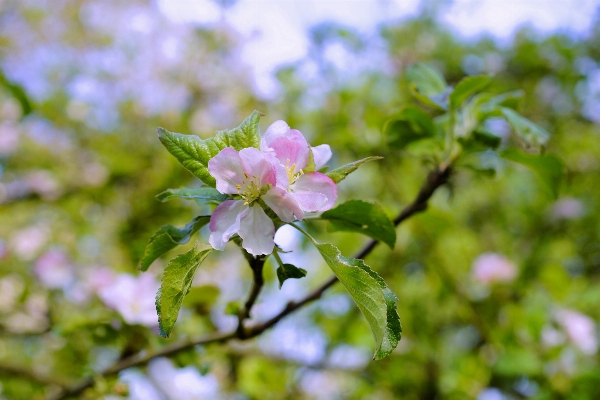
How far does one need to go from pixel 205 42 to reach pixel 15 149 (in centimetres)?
200

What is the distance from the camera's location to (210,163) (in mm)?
604

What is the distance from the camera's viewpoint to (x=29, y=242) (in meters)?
2.91

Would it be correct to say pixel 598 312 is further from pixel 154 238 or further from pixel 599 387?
pixel 154 238

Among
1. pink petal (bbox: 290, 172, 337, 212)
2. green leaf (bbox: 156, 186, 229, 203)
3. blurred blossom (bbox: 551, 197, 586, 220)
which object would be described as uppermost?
pink petal (bbox: 290, 172, 337, 212)

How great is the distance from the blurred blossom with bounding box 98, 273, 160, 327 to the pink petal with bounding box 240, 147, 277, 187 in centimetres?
76

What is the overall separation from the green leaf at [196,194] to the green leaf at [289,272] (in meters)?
0.12

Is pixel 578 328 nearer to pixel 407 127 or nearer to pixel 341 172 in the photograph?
pixel 407 127

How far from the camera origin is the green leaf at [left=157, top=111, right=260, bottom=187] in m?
0.63

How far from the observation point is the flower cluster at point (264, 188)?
0.60 m

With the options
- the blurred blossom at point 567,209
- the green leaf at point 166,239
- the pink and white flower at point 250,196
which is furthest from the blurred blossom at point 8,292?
the blurred blossom at point 567,209

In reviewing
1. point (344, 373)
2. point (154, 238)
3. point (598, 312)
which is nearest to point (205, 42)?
point (344, 373)

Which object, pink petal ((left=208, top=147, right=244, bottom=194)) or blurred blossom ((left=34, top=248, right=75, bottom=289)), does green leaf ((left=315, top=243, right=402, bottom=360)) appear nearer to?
pink petal ((left=208, top=147, right=244, bottom=194))

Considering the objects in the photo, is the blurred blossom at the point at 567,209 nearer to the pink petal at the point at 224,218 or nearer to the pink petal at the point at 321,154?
the pink petal at the point at 321,154

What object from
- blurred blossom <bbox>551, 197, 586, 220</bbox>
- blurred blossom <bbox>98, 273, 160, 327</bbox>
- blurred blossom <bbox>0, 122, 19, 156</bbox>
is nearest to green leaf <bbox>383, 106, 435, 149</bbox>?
blurred blossom <bbox>98, 273, 160, 327</bbox>
